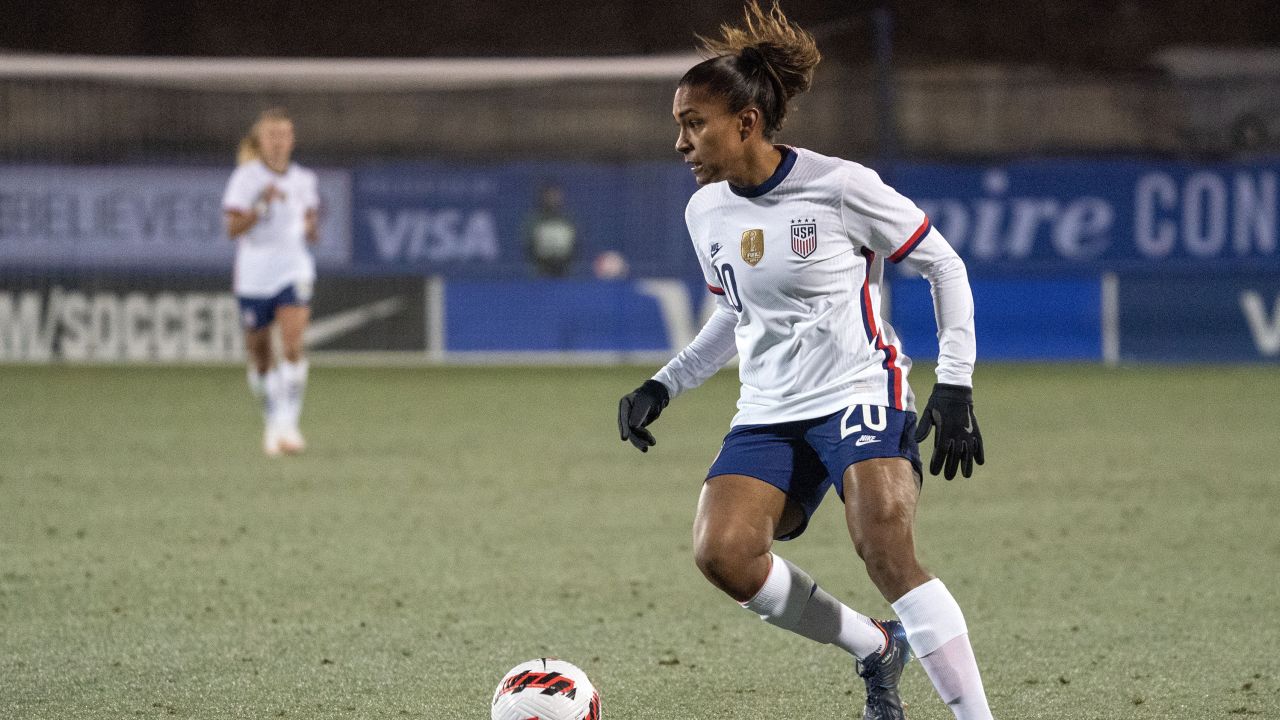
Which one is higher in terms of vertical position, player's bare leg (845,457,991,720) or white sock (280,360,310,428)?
player's bare leg (845,457,991,720)

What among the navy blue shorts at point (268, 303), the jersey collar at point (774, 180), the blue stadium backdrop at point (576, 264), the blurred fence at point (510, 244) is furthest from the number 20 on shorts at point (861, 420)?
the blue stadium backdrop at point (576, 264)

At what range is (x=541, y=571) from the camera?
7.23 meters

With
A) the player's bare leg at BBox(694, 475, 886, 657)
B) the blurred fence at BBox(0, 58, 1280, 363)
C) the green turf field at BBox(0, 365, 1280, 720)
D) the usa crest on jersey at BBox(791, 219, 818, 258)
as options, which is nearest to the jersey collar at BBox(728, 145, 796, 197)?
the usa crest on jersey at BBox(791, 219, 818, 258)

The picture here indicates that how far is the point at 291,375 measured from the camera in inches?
447

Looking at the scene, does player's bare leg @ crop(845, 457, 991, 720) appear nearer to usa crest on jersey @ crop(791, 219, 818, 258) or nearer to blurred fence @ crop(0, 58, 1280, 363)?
usa crest on jersey @ crop(791, 219, 818, 258)

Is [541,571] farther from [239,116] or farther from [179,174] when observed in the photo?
[239,116]

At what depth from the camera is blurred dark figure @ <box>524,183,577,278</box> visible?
775 inches

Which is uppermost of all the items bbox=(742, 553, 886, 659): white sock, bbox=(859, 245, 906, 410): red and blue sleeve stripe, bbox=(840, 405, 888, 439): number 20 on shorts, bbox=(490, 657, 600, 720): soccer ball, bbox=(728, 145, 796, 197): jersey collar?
bbox=(728, 145, 796, 197): jersey collar

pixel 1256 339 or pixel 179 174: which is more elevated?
pixel 179 174

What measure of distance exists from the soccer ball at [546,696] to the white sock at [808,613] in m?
0.47

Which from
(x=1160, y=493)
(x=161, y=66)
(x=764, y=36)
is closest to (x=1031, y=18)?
(x=161, y=66)

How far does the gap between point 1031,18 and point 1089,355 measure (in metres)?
14.8

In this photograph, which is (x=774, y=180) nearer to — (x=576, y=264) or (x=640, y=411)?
(x=640, y=411)

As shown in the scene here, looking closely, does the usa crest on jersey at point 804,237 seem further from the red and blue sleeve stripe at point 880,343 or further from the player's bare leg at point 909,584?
the player's bare leg at point 909,584
